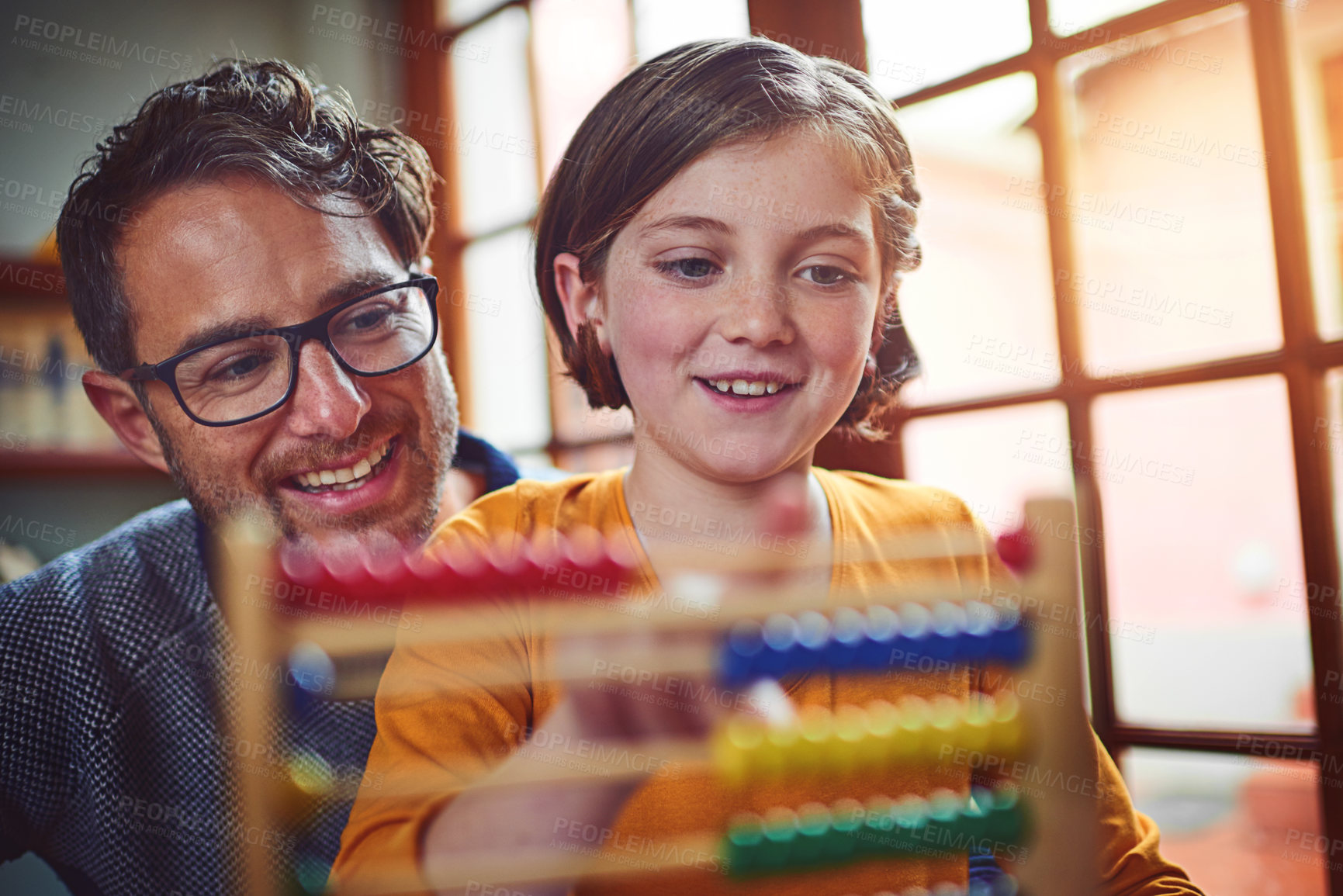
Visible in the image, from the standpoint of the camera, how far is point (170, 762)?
811 mm

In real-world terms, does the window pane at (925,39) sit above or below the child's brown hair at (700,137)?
above

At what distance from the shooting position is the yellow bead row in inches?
21.0

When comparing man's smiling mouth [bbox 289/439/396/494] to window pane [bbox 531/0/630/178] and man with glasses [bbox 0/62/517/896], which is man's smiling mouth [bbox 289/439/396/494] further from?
window pane [bbox 531/0/630/178]

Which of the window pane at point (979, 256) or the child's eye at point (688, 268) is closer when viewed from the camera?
the child's eye at point (688, 268)

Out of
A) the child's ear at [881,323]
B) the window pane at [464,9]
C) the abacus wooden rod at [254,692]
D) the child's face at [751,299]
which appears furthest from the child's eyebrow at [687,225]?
the window pane at [464,9]

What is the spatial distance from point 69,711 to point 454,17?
883mm

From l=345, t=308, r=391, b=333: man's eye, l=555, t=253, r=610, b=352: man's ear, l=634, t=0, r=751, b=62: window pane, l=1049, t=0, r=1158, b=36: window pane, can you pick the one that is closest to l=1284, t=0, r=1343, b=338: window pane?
l=1049, t=0, r=1158, b=36: window pane

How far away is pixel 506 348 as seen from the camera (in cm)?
106

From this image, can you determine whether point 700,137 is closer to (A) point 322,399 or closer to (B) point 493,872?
(A) point 322,399

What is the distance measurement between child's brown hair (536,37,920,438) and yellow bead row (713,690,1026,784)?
0.30 metres

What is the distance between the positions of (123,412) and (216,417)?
0.13 metres

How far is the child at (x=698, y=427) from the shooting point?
579 mm

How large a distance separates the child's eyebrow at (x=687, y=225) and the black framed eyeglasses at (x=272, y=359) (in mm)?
266

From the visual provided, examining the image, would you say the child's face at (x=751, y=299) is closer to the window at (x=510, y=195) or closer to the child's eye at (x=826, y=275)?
the child's eye at (x=826, y=275)
